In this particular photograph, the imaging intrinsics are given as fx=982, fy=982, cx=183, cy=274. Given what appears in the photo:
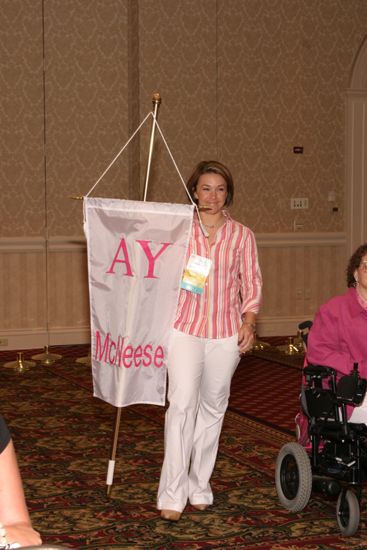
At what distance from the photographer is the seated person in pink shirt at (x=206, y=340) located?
171 inches

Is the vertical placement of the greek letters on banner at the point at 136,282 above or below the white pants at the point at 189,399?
above

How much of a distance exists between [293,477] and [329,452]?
230 millimetres

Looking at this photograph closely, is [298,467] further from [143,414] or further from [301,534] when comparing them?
[143,414]

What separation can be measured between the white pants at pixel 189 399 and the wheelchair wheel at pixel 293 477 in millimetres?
353

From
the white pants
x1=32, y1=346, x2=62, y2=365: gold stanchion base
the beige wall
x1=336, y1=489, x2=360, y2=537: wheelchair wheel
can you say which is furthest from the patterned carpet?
the beige wall

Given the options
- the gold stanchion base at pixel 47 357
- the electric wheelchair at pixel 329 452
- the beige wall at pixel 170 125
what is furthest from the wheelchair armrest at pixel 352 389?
the beige wall at pixel 170 125

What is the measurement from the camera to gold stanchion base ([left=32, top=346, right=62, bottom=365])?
29.2 ft

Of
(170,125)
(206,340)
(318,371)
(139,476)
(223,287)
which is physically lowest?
(139,476)

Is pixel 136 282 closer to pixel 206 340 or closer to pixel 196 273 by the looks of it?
pixel 196 273

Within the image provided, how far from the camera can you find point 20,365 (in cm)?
853

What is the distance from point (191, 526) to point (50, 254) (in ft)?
19.0

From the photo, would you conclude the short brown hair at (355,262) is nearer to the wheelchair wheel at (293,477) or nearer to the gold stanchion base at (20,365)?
the wheelchair wheel at (293,477)

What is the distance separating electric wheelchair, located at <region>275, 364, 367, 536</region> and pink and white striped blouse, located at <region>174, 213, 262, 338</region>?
426 millimetres

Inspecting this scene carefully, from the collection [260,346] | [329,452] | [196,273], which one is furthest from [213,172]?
[260,346]
